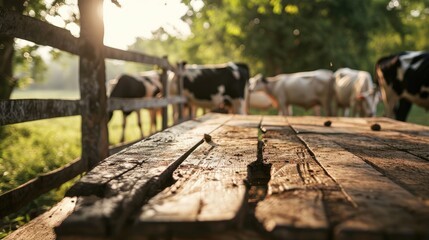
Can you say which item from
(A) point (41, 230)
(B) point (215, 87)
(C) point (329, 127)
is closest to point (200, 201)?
(A) point (41, 230)

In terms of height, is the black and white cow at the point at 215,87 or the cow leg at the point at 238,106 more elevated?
the black and white cow at the point at 215,87

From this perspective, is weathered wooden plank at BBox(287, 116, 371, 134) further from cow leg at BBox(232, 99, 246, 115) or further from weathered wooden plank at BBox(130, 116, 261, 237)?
cow leg at BBox(232, 99, 246, 115)

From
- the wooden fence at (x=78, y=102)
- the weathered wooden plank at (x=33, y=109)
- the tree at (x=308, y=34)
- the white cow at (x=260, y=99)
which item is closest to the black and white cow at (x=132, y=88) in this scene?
the wooden fence at (x=78, y=102)

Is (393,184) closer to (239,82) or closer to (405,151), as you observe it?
(405,151)

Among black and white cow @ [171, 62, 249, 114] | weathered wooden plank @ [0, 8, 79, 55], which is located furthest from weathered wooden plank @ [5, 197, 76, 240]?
black and white cow @ [171, 62, 249, 114]

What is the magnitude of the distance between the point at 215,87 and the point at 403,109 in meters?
4.54

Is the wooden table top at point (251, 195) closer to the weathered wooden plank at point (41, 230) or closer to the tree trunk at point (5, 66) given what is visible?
the weathered wooden plank at point (41, 230)

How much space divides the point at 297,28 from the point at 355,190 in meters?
21.1

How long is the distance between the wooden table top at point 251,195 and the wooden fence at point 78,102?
0.71 meters

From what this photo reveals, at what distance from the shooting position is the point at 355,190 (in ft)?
3.97

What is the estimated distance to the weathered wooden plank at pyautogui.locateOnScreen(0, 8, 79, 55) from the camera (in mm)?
2108

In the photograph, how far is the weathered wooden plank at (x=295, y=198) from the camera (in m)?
0.92

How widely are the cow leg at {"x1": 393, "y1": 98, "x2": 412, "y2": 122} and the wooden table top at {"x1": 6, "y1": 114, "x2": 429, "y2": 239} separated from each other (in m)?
6.88

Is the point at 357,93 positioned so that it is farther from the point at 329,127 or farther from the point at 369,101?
the point at 329,127
